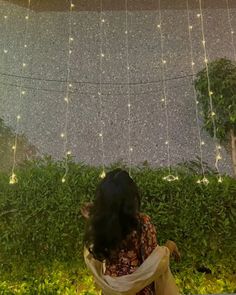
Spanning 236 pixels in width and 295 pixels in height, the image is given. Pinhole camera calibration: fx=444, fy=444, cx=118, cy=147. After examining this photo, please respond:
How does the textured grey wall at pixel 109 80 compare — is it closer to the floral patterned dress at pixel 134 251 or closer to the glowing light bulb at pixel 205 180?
the glowing light bulb at pixel 205 180

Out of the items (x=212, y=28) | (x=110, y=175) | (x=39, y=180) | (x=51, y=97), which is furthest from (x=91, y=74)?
(x=110, y=175)

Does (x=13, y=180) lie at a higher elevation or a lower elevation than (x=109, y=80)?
lower

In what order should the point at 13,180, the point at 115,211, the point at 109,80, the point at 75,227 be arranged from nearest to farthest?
the point at 115,211 < the point at 75,227 < the point at 13,180 < the point at 109,80

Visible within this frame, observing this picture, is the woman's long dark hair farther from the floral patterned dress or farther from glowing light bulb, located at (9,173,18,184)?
glowing light bulb, located at (9,173,18,184)

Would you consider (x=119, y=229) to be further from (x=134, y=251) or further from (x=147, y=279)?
(x=147, y=279)

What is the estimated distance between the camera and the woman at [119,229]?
203 centimetres

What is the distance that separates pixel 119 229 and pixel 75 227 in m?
1.42

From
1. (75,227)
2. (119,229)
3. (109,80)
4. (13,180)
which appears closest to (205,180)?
(75,227)

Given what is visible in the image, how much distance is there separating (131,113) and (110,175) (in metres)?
3.22

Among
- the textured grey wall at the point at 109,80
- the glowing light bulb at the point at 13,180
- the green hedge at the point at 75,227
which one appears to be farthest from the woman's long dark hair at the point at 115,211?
the textured grey wall at the point at 109,80

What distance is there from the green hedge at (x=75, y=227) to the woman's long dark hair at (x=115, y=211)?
137cm

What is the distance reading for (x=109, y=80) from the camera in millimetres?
5328

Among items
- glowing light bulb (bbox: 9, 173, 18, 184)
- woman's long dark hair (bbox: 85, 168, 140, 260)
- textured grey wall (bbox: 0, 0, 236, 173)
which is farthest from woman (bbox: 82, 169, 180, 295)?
textured grey wall (bbox: 0, 0, 236, 173)

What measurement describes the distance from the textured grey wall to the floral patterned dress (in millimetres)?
2977
